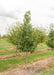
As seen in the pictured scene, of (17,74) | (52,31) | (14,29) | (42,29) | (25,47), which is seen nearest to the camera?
(17,74)

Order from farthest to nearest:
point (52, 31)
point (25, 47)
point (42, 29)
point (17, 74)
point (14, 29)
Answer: point (42, 29) → point (14, 29) → point (52, 31) → point (25, 47) → point (17, 74)

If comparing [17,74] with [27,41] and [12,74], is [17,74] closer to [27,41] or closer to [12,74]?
[12,74]

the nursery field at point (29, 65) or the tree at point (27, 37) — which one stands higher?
the tree at point (27, 37)

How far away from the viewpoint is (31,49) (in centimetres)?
1045

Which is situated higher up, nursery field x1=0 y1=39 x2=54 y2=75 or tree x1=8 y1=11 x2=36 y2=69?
tree x1=8 y1=11 x2=36 y2=69

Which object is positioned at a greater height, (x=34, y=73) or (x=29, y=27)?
(x=29, y=27)

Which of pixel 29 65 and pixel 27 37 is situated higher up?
pixel 27 37

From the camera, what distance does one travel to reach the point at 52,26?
52.5 ft

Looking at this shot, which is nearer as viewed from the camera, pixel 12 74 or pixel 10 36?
pixel 12 74

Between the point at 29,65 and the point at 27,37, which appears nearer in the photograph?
the point at 27,37

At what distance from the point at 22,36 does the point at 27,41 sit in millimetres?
911

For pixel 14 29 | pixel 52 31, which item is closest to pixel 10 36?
pixel 14 29

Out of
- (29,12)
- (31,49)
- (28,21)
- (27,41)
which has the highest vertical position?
(29,12)

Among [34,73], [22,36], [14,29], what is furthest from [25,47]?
[14,29]
